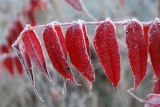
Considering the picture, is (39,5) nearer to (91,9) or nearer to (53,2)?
(53,2)

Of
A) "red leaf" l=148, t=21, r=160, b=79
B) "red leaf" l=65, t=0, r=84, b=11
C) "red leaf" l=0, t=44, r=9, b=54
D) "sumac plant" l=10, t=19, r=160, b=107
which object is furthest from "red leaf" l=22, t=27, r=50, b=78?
"red leaf" l=0, t=44, r=9, b=54

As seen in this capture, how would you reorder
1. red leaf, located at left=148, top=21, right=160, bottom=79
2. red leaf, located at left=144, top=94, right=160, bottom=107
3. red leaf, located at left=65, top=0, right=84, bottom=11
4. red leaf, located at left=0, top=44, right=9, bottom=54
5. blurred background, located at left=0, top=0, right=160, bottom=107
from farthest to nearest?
blurred background, located at left=0, top=0, right=160, bottom=107
red leaf, located at left=0, top=44, right=9, bottom=54
red leaf, located at left=65, top=0, right=84, bottom=11
red leaf, located at left=144, top=94, right=160, bottom=107
red leaf, located at left=148, top=21, right=160, bottom=79

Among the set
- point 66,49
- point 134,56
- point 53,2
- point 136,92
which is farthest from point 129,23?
point 136,92

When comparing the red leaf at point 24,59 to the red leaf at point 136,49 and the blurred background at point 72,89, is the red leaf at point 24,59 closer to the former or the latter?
the red leaf at point 136,49

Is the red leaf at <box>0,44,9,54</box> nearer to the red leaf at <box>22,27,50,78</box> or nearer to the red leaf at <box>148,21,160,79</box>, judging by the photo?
the red leaf at <box>22,27,50,78</box>

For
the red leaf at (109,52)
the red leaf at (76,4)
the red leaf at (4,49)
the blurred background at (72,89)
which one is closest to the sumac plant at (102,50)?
the red leaf at (109,52)

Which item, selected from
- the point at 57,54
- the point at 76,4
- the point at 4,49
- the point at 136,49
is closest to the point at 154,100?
the point at 136,49
